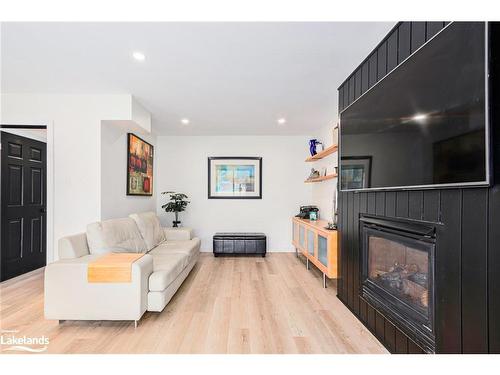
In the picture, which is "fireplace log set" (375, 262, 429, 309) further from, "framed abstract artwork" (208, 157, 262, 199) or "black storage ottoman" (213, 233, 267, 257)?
"framed abstract artwork" (208, 157, 262, 199)

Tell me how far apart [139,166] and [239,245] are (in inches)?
91.2

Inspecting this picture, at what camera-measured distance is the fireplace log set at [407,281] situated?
65.8 inches

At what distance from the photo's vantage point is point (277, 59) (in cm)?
243

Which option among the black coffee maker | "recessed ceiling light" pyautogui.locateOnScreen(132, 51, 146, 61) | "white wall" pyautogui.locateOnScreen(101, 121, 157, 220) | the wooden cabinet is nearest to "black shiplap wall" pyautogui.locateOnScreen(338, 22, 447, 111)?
the wooden cabinet

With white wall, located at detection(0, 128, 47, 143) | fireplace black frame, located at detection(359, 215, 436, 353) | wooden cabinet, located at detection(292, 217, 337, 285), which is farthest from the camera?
white wall, located at detection(0, 128, 47, 143)

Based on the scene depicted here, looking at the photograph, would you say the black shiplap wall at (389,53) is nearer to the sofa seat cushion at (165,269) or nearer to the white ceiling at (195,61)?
the white ceiling at (195,61)

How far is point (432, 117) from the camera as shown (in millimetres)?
1490

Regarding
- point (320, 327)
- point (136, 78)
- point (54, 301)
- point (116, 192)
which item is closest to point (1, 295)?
point (54, 301)

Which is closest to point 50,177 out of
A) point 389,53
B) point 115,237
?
point 115,237

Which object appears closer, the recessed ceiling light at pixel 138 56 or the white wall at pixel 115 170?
the recessed ceiling light at pixel 138 56

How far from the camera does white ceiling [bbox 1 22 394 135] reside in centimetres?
201

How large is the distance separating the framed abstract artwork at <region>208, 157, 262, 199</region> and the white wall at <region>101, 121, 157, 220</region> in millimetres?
1741

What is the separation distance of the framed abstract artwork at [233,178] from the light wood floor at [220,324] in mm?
2291

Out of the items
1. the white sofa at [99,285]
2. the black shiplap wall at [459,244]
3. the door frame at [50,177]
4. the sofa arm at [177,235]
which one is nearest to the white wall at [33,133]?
the door frame at [50,177]
